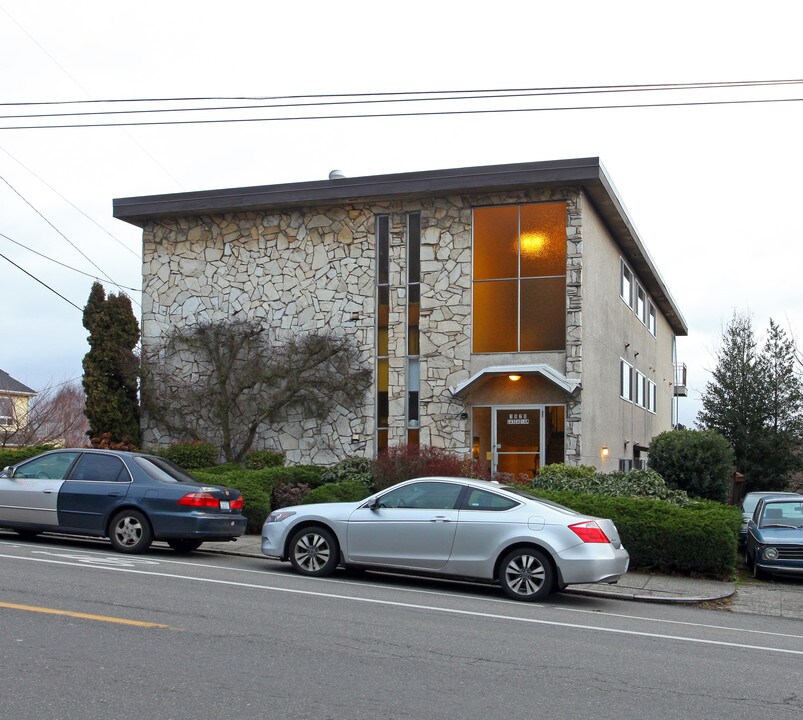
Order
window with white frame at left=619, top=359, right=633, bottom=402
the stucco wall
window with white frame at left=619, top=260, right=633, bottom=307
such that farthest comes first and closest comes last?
window with white frame at left=619, top=260, right=633, bottom=307
window with white frame at left=619, top=359, right=633, bottom=402
the stucco wall

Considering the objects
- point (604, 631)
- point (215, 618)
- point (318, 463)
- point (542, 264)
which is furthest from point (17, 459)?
point (604, 631)

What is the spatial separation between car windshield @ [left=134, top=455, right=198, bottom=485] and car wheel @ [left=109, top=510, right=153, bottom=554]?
0.64 meters

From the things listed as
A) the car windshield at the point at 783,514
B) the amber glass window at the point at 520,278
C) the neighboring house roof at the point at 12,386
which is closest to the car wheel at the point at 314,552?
the car windshield at the point at 783,514

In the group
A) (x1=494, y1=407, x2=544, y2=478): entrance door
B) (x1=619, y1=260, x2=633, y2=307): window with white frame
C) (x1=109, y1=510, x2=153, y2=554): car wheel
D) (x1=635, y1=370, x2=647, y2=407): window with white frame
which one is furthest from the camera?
(x1=635, y1=370, x2=647, y2=407): window with white frame

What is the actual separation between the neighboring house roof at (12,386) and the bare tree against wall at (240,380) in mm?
22761

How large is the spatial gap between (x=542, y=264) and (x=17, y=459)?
42.8ft

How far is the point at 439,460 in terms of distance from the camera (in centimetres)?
1873

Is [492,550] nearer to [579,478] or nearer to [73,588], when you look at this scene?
[73,588]

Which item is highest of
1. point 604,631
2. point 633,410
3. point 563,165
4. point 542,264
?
point 563,165

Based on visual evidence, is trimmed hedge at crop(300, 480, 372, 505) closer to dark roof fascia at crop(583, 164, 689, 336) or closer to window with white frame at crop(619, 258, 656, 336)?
dark roof fascia at crop(583, 164, 689, 336)

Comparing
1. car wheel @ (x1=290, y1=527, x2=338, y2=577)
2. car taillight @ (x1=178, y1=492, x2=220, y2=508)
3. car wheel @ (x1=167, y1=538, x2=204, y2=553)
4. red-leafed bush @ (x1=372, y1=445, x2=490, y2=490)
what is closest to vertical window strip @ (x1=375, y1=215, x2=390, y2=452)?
red-leafed bush @ (x1=372, y1=445, x2=490, y2=490)

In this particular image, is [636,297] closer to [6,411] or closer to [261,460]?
[261,460]

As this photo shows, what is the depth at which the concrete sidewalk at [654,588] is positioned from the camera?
1272 cm

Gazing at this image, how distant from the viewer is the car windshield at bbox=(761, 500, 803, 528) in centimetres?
1597
